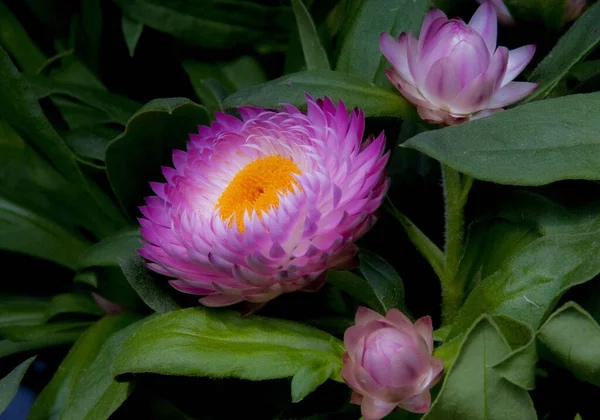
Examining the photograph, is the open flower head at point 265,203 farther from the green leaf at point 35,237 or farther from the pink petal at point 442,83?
the green leaf at point 35,237

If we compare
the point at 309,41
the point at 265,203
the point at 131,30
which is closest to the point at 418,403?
the point at 265,203

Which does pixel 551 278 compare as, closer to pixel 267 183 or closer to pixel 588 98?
pixel 588 98

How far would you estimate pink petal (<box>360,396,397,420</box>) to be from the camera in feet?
1.89

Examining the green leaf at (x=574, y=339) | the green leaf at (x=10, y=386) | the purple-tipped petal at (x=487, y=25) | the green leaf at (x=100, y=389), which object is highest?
the purple-tipped petal at (x=487, y=25)

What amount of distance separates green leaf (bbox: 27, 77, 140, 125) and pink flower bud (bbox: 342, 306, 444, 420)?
52 cm

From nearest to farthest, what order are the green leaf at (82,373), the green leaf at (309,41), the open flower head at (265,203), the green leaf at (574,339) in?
the green leaf at (574,339) → the open flower head at (265,203) → the green leaf at (82,373) → the green leaf at (309,41)

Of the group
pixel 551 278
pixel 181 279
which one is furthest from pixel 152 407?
pixel 551 278

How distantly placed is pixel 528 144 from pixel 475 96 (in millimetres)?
75

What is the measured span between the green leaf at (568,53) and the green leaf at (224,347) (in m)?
0.30

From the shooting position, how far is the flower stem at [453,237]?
71cm

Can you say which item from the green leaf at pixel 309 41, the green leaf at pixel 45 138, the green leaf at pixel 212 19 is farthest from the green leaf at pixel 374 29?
the green leaf at pixel 45 138

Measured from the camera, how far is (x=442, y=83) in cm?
66

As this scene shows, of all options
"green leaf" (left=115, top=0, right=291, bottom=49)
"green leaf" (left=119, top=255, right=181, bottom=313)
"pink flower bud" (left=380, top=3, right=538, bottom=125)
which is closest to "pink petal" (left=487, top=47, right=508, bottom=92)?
"pink flower bud" (left=380, top=3, right=538, bottom=125)

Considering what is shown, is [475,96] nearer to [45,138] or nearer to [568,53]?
[568,53]
